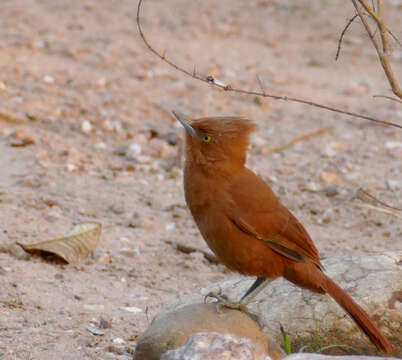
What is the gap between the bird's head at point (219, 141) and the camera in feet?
13.9

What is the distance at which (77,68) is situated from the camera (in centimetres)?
879

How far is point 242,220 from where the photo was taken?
409cm

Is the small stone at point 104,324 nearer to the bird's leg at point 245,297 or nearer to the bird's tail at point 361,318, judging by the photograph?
the bird's leg at point 245,297

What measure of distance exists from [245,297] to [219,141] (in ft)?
2.78

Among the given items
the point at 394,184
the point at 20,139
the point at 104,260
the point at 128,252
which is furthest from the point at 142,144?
the point at 394,184

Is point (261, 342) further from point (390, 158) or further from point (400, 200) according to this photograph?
point (390, 158)

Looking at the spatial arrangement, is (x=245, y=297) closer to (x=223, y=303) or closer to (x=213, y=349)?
(x=223, y=303)

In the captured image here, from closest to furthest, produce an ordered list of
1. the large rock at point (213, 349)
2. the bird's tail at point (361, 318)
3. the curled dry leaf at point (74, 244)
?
1. the large rock at point (213, 349)
2. the bird's tail at point (361, 318)
3. the curled dry leaf at point (74, 244)

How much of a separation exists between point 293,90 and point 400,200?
261cm

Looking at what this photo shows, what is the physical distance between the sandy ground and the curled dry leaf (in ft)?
0.28

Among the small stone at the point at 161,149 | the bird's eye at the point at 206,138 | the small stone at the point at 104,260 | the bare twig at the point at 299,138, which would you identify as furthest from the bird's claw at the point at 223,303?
the bare twig at the point at 299,138

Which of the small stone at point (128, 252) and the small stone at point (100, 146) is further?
the small stone at point (100, 146)

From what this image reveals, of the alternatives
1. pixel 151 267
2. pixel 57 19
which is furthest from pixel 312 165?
pixel 57 19

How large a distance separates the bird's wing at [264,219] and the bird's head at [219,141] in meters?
0.11
